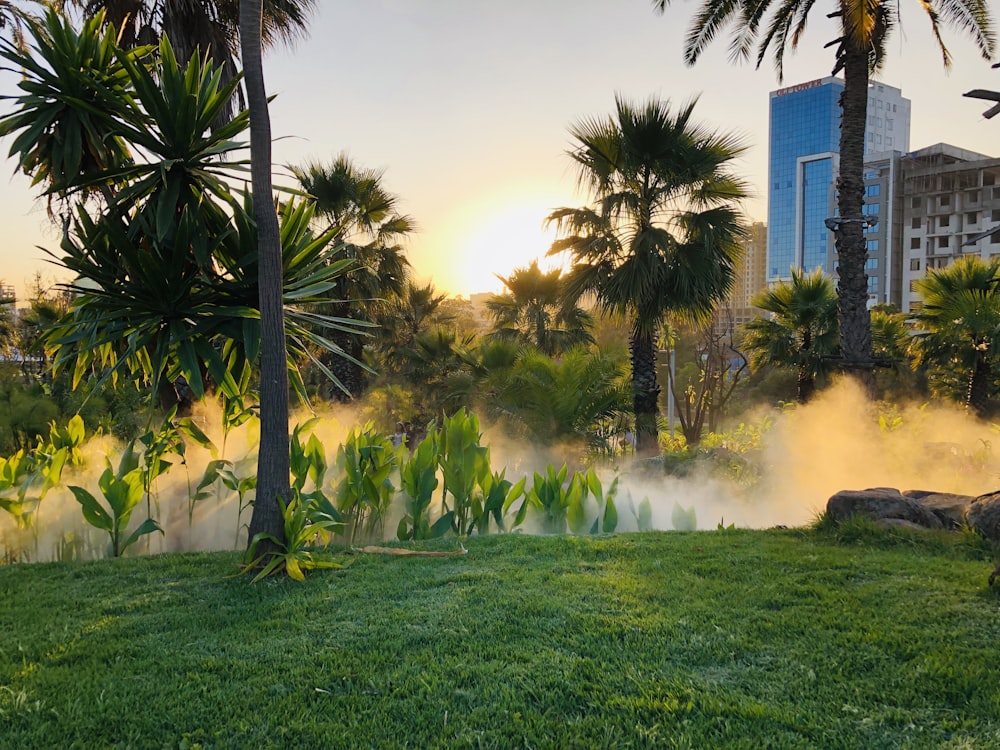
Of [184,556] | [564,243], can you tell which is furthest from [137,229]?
[564,243]

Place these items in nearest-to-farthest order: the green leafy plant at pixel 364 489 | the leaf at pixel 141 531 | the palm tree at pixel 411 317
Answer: the leaf at pixel 141 531
the green leafy plant at pixel 364 489
the palm tree at pixel 411 317

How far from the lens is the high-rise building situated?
118m

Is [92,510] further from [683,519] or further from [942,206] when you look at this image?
Result: [942,206]

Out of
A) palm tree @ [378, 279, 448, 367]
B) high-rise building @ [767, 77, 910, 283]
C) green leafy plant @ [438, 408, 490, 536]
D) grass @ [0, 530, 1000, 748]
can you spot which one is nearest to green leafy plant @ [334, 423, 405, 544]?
green leafy plant @ [438, 408, 490, 536]

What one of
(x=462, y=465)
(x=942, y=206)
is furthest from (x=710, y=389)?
(x=942, y=206)

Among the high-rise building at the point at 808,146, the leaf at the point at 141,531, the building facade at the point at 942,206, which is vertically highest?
the high-rise building at the point at 808,146

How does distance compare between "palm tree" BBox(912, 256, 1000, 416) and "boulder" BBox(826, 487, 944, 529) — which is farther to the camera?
"palm tree" BBox(912, 256, 1000, 416)

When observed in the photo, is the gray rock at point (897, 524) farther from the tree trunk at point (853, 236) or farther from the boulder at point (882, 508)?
the tree trunk at point (853, 236)

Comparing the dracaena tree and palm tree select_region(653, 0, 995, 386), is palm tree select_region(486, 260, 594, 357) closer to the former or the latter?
palm tree select_region(653, 0, 995, 386)

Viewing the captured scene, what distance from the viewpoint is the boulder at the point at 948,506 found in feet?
17.6

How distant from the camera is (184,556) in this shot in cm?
489

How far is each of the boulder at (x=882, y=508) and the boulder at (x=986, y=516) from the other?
1.14ft

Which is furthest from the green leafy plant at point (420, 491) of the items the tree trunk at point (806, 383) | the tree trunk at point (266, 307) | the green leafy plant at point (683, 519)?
the tree trunk at point (806, 383)

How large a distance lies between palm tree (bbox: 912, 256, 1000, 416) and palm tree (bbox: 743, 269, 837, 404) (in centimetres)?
157
